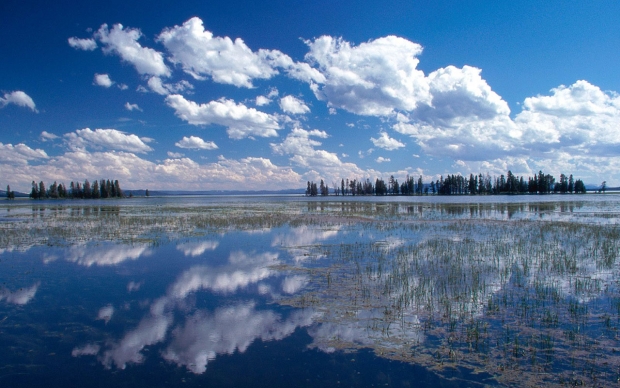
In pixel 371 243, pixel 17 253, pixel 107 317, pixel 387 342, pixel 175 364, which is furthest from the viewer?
pixel 371 243

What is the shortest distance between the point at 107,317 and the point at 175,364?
4060 mm

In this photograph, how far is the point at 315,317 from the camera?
392 inches

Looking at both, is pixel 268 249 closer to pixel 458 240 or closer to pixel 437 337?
pixel 458 240

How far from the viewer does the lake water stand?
7.09 m

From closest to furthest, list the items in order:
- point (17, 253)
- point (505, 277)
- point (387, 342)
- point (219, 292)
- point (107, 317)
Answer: point (387, 342), point (107, 317), point (219, 292), point (505, 277), point (17, 253)

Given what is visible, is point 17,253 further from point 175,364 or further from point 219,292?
point 175,364

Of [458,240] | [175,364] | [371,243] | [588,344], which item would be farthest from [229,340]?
[458,240]

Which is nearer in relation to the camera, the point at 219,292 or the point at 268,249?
the point at 219,292

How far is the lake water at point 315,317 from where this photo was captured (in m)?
7.09

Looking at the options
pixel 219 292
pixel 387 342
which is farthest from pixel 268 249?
pixel 387 342

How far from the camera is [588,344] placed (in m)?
7.86

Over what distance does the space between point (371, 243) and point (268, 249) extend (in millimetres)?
6602

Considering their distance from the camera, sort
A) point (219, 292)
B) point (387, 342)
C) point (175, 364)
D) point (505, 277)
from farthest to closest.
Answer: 1. point (505, 277)
2. point (219, 292)
3. point (387, 342)
4. point (175, 364)

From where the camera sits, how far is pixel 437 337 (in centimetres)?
840
